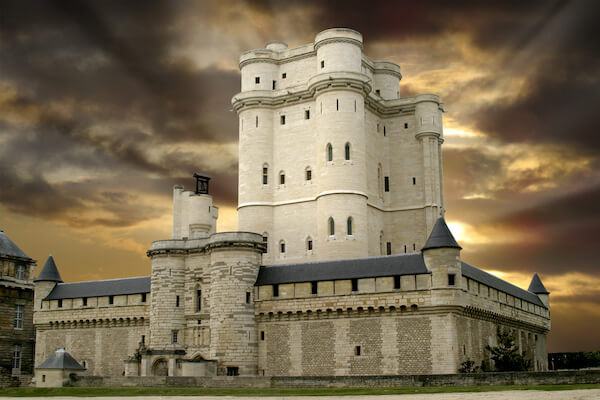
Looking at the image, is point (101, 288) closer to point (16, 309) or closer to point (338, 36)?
point (16, 309)

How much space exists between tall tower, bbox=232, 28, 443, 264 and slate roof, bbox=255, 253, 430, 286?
27.1 feet

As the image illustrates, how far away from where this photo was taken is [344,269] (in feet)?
151

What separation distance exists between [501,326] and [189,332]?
20.5m

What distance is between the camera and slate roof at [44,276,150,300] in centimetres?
5584

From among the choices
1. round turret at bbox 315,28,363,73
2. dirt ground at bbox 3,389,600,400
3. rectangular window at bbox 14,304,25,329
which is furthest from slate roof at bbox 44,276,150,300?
dirt ground at bbox 3,389,600,400

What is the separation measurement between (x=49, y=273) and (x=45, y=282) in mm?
884

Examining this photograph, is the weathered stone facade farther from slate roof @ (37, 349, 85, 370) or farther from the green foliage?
the green foliage

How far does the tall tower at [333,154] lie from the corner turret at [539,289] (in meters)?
10.8

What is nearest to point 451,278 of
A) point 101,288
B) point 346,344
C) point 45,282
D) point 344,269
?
point 344,269

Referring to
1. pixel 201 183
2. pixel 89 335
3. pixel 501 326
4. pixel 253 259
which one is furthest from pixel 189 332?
pixel 501 326

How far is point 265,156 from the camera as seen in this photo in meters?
62.4

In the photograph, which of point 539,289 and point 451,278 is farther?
point 539,289

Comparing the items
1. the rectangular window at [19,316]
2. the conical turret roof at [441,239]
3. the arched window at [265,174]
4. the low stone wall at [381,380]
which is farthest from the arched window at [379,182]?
the rectangular window at [19,316]

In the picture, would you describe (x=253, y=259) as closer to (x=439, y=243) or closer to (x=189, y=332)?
(x=189, y=332)
